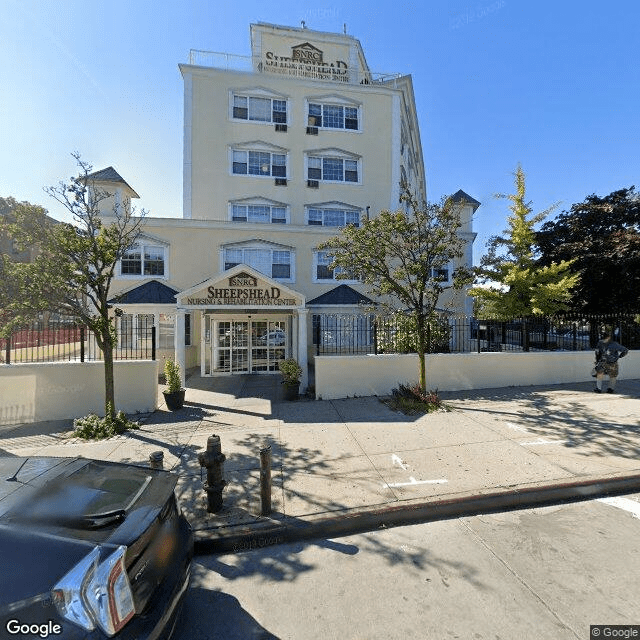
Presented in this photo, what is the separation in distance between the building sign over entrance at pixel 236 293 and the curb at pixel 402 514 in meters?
7.18

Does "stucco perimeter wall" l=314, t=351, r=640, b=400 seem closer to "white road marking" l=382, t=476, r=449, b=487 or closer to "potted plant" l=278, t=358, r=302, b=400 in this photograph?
"potted plant" l=278, t=358, r=302, b=400

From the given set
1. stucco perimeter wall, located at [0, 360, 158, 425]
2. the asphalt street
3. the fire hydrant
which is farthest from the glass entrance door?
the asphalt street

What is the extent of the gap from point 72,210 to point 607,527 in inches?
395

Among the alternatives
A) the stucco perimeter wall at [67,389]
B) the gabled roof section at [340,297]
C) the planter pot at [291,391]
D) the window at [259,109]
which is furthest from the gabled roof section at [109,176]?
the planter pot at [291,391]

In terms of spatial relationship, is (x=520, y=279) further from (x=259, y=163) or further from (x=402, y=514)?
(x=259, y=163)

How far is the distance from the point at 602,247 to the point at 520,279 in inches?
236

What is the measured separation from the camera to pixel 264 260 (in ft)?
52.9

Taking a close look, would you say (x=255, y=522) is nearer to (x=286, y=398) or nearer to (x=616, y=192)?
(x=286, y=398)

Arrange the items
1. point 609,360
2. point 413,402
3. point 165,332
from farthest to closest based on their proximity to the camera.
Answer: point 165,332
point 609,360
point 413,402

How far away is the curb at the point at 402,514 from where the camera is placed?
349 cm

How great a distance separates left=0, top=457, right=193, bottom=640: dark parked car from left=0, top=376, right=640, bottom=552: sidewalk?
140cm

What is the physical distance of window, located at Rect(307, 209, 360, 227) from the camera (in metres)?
19.7

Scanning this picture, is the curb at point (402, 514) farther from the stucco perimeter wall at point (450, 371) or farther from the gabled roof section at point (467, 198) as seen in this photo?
the gabled roof section at point (467, 198)

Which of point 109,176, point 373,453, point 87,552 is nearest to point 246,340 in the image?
point 373,453
